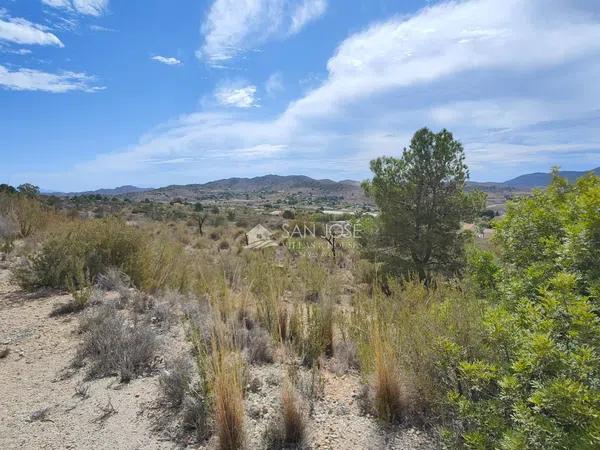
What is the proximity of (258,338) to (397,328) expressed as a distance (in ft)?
5.28

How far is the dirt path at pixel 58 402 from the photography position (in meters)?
2.94

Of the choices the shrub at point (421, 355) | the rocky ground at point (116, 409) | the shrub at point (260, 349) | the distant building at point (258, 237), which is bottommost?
the distant building at point (258, 237)

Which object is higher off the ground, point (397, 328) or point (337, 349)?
point (397, 328)

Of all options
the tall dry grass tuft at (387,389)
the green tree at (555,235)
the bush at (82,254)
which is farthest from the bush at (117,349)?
the green tree at (555,235)

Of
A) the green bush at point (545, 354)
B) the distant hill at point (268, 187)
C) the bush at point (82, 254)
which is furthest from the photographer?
the distant hill at point (268, 187)

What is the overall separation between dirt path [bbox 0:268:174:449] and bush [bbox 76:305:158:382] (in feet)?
0.48

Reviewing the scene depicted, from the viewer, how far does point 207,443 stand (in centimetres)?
286

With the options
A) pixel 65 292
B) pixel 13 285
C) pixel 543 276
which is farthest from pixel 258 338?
pixel 13 285

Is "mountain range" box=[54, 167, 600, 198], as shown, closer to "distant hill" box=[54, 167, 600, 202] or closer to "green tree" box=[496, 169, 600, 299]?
"distant hill" box=[54, 167, 600, 202]

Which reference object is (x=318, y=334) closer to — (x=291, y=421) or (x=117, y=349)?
(x=291, y=421)

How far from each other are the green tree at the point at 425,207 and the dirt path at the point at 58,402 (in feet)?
27.5

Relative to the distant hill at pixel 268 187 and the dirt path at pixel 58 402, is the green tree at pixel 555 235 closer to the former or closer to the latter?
the dirt path at pixel 58 402

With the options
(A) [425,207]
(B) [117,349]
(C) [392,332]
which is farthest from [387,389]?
(A) [425,207]

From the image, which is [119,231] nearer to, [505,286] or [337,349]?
[337,349]
